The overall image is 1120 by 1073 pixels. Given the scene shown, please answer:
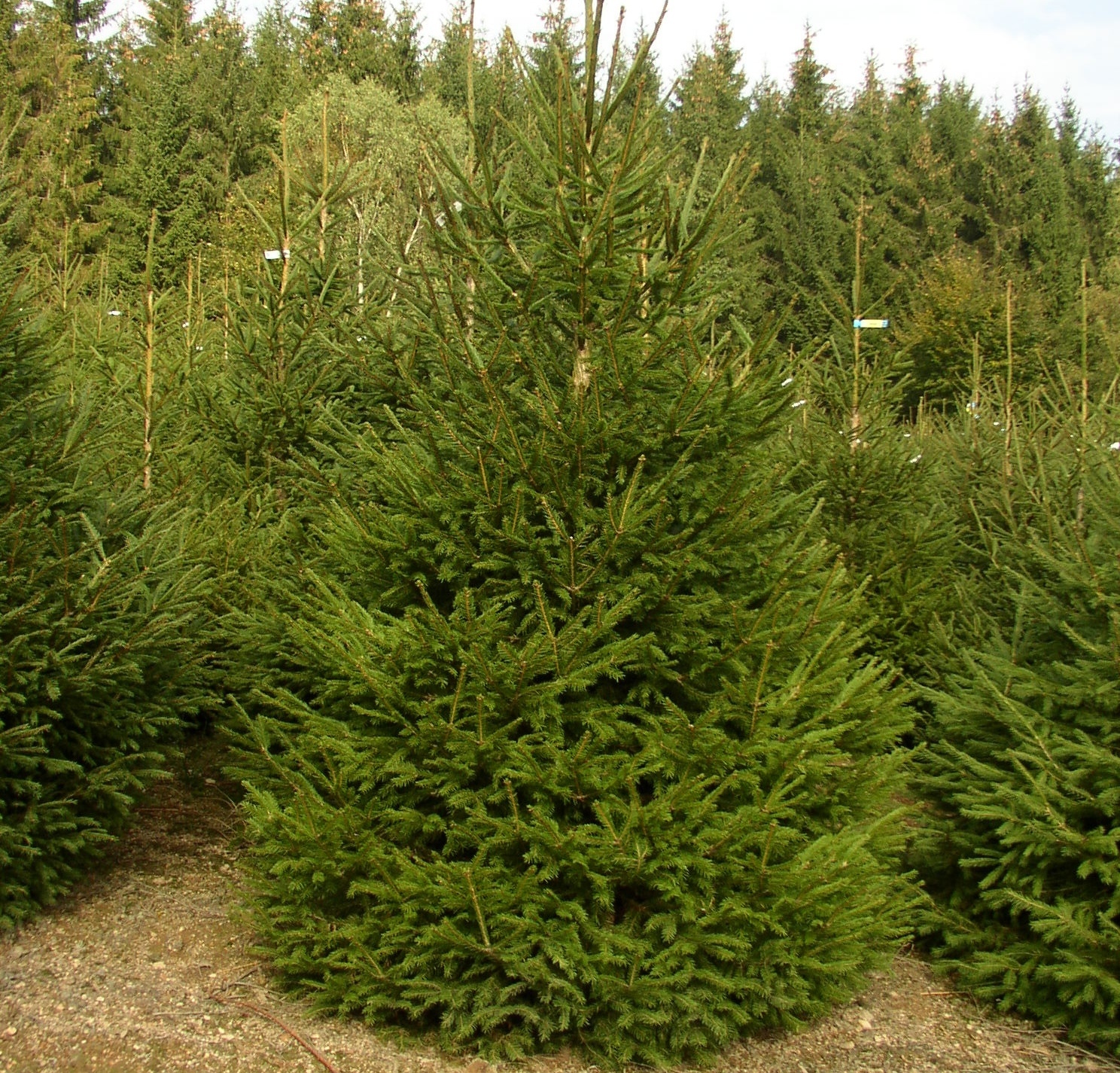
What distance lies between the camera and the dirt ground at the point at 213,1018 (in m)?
3.33

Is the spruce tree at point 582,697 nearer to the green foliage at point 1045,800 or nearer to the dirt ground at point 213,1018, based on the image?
the dirt ground at point 213,1018

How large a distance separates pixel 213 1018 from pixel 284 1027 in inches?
11.6

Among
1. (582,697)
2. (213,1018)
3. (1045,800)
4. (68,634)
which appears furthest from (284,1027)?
(1045,800)

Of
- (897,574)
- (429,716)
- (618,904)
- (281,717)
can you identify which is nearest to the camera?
(429,716)

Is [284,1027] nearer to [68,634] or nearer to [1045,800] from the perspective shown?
[68,634]

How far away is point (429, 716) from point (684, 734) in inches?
35.5

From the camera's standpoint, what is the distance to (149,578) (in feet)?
15.6

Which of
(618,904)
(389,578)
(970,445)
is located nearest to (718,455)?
(389,578)

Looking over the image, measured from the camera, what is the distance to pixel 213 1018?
355cm

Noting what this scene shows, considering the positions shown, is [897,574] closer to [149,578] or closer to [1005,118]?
[149,578]

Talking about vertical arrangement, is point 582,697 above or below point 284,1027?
above

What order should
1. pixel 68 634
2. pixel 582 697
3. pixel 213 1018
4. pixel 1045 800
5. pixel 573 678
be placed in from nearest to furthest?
pixel 573 678 < pixel 213 1018 < pixel 582 697 < pixel 1045 800 < pixel 68 634

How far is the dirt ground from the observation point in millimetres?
3332

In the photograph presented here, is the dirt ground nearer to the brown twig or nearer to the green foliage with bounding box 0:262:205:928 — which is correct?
the brown twig
